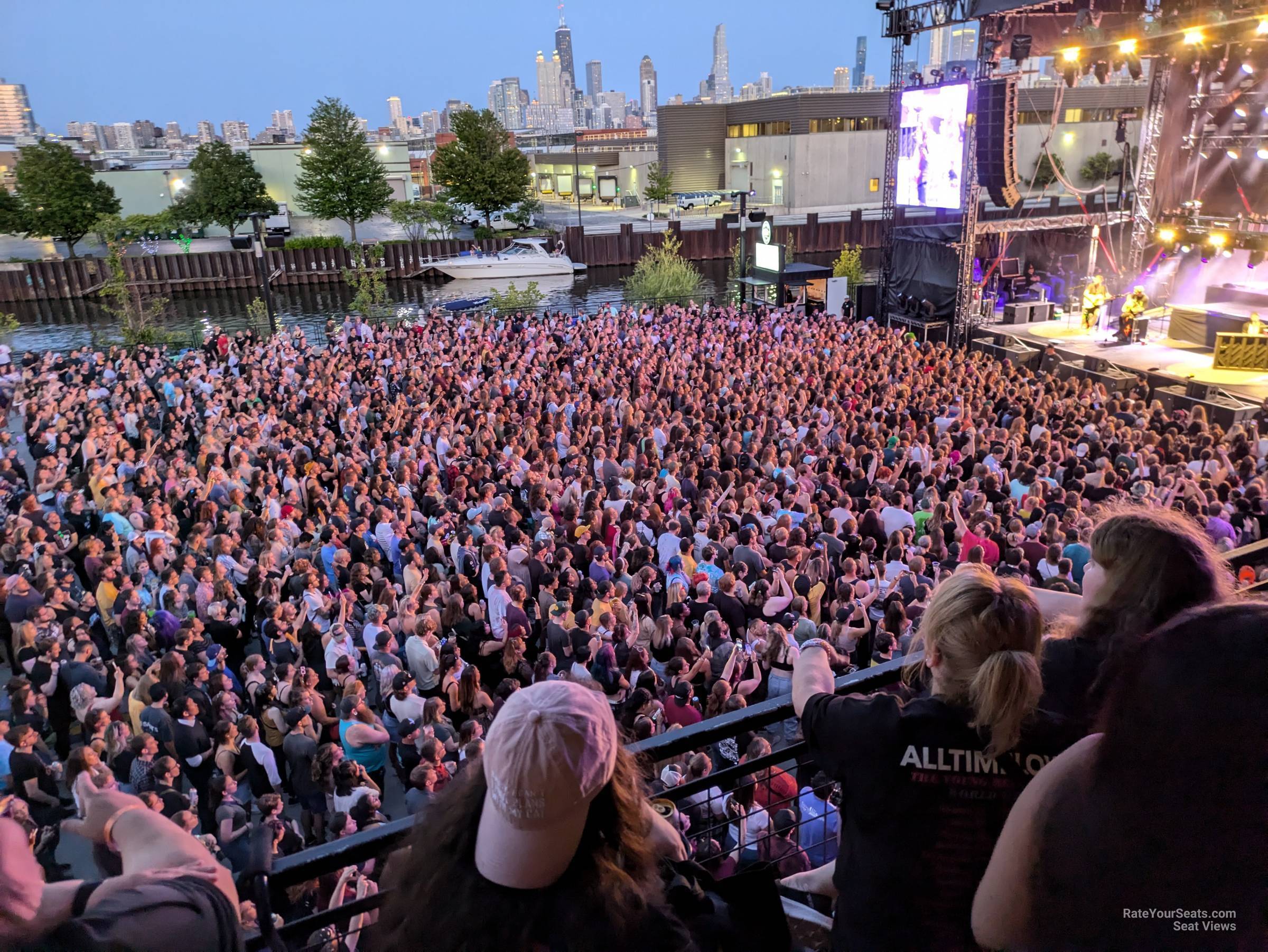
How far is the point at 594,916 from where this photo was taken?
52.6 inches

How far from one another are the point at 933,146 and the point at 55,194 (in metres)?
44.2

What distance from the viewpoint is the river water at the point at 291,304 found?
33.3 metres

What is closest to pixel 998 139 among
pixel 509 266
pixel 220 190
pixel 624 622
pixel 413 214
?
pixel 624 622

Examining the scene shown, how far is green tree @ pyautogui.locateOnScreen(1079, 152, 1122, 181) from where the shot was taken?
56062 mm

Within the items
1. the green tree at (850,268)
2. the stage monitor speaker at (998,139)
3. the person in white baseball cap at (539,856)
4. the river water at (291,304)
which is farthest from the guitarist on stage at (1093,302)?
the person in white baseball cap at (539,856)

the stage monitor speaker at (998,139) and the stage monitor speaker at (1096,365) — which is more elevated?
the stage monitor speaker at (998,139)

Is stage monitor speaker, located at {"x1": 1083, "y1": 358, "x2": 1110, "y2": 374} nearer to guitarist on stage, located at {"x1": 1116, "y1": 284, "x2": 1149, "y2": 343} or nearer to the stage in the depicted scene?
the stage

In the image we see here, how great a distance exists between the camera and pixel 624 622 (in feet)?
21.4

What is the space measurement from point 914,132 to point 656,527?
16.7 meters

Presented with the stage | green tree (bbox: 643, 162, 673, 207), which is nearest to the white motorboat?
green tree (bbox: 643, 162, 673, 207)

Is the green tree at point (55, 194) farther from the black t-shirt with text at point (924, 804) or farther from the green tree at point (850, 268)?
the black t-shirt with text at point (924, 804)

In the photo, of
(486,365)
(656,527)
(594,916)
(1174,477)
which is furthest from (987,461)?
(486,365)

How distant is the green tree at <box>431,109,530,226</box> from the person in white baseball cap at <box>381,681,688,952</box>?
2004 inches

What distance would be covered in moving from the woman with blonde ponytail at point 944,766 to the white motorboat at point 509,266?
42.5 metres
